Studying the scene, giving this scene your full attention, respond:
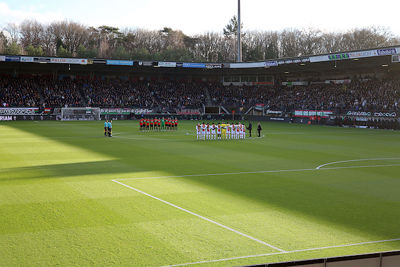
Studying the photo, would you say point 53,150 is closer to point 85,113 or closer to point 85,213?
point 85,213

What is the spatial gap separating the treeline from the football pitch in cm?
8060

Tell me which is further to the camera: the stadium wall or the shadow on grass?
the shadow on grass

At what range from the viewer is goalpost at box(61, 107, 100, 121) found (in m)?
64.8

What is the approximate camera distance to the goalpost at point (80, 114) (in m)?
64.8

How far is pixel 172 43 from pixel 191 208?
109 meters

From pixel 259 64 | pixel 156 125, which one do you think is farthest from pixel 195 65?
pixel 156 125

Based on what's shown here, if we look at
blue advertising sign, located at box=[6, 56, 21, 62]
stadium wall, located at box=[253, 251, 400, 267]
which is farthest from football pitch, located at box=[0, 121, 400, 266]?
blue advertising sign, located at box=[6, 56, 21, 62]

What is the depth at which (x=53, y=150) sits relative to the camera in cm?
2608

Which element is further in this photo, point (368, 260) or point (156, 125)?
point (156, 125)

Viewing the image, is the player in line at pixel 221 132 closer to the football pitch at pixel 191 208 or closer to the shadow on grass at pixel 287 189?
the shadow on grass at pixel 287 189

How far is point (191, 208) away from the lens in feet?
40.9

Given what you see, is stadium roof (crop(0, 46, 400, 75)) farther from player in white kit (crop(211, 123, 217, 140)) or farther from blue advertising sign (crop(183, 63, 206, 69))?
player in white kit (crop(211, 123, 217, 140))

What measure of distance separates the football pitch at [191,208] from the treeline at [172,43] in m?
80.6

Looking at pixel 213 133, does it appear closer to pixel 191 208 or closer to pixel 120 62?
pixel 191 208
